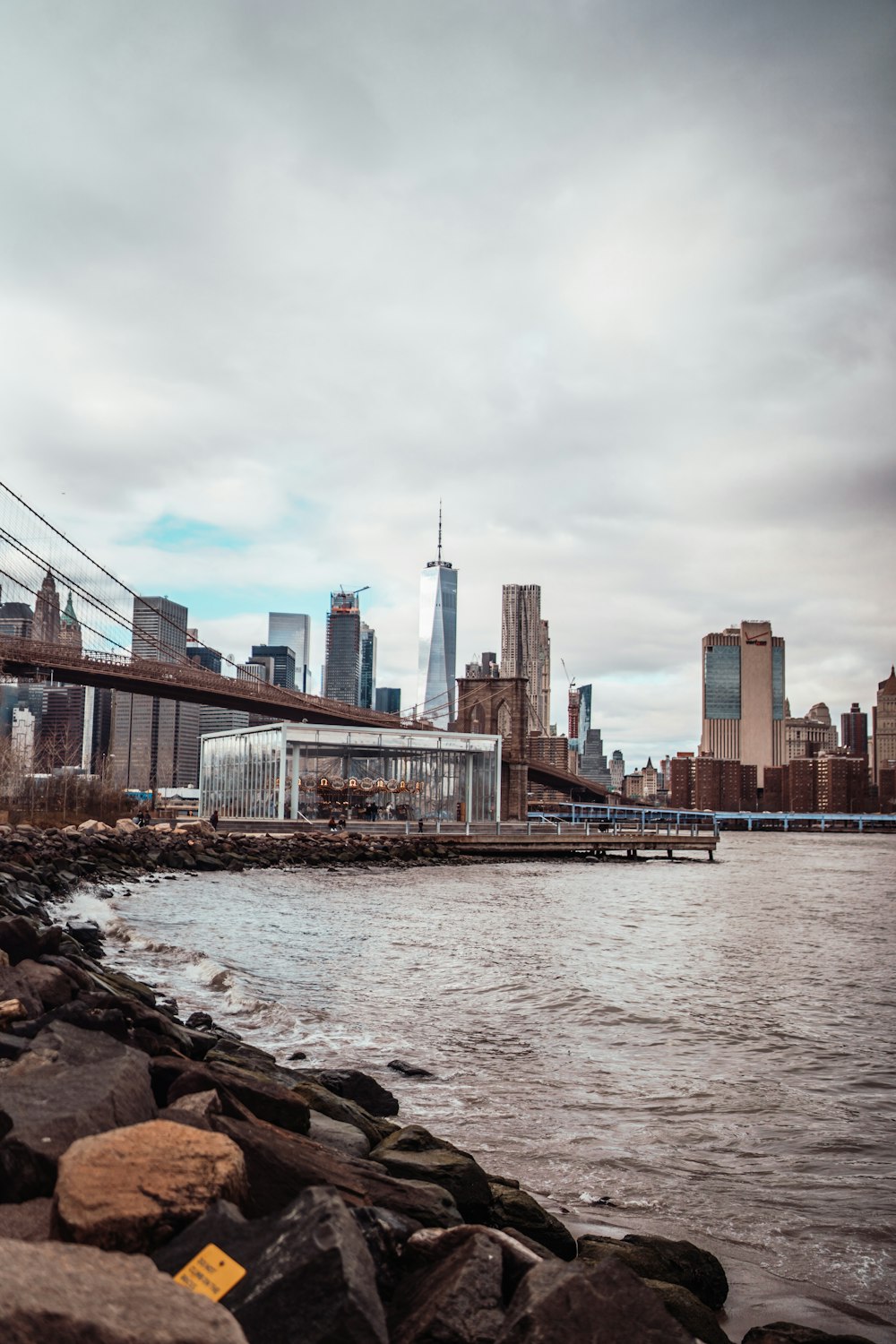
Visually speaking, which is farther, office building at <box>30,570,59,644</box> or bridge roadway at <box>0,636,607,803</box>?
office building at <box>30,570,59,644</box>

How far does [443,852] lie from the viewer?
51.4m

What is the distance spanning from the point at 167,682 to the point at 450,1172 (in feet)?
172

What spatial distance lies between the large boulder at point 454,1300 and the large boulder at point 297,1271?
29cm

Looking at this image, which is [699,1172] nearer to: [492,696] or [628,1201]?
[628,1201]

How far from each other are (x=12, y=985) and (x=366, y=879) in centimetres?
2998

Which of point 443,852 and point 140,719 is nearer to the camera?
point 443,852

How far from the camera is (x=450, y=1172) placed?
5.41 m

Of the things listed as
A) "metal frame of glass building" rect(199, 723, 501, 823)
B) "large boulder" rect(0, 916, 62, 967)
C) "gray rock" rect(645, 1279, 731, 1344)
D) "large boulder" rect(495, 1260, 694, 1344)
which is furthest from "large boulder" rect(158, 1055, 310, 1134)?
"metal frame of glass building" rect(199, 723, 501, 823)

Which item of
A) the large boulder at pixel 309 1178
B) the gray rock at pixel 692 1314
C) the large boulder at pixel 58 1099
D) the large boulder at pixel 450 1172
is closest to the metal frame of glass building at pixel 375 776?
the large boulder at pixel 450 1172

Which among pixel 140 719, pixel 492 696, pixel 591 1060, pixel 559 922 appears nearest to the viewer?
pixel 591 1060

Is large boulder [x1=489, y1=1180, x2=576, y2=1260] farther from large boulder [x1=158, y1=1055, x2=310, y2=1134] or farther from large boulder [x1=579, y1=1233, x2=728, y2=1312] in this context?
large boulder [x1=158, y1=1055, x2=310, y2=1134]

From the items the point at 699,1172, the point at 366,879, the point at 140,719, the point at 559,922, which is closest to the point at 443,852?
the point at 366,879

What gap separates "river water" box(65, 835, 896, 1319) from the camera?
6883 millimetres

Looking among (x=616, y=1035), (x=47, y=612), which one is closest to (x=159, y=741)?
(x=47, y=612)
